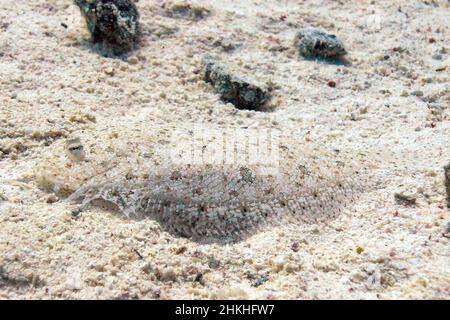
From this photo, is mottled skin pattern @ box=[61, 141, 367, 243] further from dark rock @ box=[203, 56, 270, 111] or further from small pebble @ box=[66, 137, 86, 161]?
dark rock @ box=[203, 56, 270, 111]

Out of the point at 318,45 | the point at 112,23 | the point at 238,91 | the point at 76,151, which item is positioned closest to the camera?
the point at 76,151

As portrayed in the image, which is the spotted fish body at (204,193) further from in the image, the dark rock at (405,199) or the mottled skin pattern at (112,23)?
the mottled skin pattern at (112,23)

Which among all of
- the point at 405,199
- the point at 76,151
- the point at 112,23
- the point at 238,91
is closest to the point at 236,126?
the point at 238,91

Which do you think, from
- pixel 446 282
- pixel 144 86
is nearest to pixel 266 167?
pixel 446 282

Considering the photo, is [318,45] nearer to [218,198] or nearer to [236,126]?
[236,126]

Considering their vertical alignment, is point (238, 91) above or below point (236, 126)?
above

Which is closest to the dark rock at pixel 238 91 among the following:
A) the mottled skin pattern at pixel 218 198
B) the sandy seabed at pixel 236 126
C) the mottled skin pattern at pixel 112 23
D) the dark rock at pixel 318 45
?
the sandy seabed at pixel 236 126
